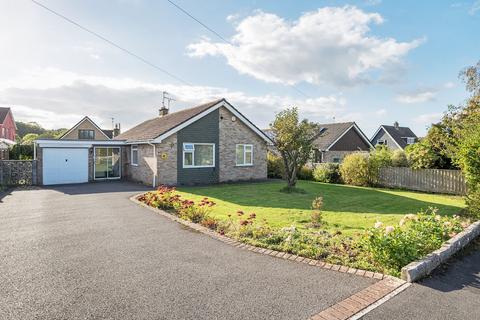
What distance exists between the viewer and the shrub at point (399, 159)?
19141mm

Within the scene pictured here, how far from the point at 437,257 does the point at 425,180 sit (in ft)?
48.3

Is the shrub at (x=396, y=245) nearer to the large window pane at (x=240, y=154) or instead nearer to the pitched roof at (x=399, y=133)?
the large window pane at (x=240, y=154)

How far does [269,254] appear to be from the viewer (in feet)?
18.9

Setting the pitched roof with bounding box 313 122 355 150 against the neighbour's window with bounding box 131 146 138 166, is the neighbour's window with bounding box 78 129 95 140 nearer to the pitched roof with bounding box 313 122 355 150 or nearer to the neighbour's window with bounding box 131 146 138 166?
the neighbour's window with bounding box 131 146 138 166

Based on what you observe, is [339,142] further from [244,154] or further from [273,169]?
[244,154]

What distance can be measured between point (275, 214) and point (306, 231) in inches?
100

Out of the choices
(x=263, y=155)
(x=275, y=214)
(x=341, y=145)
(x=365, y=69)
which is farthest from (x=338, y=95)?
(x=275, y=214)

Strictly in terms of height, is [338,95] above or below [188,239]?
above

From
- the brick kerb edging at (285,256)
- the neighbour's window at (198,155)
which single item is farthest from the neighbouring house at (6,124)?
the brick kerb edging at (285,256)

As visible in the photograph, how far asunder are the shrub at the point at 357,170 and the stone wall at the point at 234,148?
607 centimetres

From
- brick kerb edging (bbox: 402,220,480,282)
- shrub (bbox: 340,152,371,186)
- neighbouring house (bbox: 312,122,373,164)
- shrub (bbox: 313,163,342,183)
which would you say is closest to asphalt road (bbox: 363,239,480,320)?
brick kerb edging (bbox: 402,220,480,282)

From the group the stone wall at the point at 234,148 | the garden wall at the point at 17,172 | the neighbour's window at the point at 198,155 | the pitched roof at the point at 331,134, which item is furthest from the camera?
the pitched roof at the point at 331,134

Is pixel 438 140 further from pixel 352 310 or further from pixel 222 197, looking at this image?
pixel 352 310

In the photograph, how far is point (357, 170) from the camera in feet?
65.5
